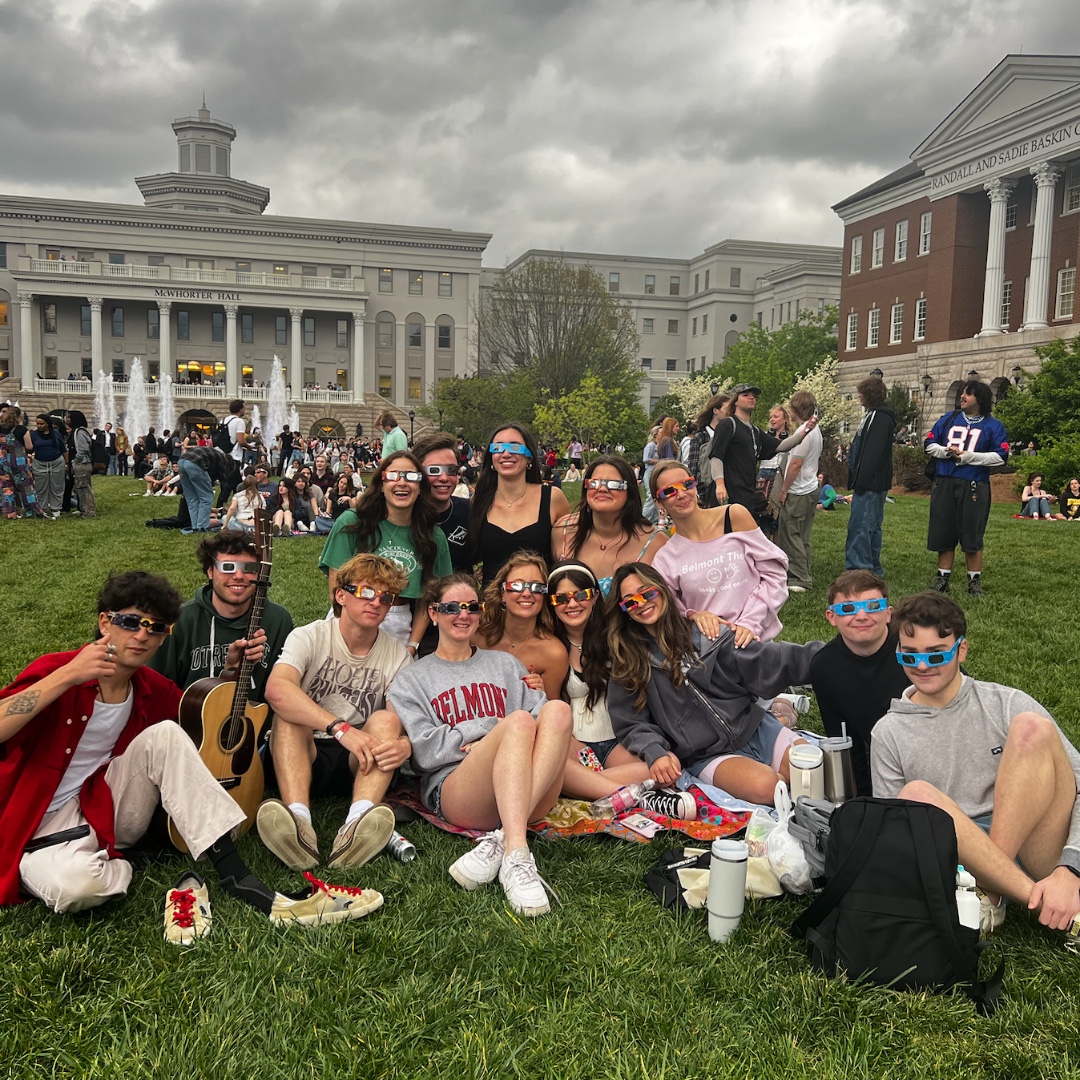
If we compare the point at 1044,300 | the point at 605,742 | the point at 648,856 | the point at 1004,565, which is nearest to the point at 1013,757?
the point at 648,856

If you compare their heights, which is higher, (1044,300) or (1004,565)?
(1044,300)

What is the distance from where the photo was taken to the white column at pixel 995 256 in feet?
140

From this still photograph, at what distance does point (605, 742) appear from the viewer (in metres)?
5.21

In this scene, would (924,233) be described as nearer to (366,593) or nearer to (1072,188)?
(1072,188)

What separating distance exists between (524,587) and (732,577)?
58.0 inches

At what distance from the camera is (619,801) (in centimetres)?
466

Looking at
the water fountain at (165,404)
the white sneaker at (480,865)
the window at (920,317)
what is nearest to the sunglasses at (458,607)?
the white sneaker at (480,865)

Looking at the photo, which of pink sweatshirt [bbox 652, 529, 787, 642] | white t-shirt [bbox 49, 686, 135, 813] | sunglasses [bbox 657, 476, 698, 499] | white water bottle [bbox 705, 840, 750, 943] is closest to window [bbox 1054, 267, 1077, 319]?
pink sweatshirt [bbox 652, 529, 787, 642]

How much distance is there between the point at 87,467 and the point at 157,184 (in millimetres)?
88881

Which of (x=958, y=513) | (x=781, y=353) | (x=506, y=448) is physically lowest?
(x=958, y=513)

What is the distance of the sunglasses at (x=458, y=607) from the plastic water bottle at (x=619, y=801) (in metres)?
1.19

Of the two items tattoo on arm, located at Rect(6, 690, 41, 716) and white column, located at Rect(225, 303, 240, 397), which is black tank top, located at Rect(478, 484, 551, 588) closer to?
tattoo on arm, located at Rect(6, 690, 41, 716)

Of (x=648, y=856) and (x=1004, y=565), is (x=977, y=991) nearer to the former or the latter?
(x=648, y=856)

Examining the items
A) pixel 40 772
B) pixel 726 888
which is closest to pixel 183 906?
pixel 40 772
